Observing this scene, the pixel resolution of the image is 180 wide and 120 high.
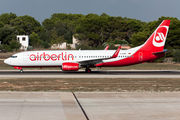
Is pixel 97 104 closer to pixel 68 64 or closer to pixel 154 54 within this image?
pixel 68 64

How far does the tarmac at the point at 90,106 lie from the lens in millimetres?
12161

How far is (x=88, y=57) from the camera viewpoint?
36.5 m

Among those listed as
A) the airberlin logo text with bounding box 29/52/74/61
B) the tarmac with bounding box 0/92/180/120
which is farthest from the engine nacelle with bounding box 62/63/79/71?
the tarmac with bounding box 0/92/180/120

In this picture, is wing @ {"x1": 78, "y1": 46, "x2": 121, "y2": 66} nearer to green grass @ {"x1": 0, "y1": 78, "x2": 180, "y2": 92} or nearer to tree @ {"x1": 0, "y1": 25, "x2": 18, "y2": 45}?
green grass @ {"x1": 0, "y1": 78, "x2": 180, "y2": 92}

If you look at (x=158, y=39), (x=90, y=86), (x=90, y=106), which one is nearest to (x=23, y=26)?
(x=158, y=39)

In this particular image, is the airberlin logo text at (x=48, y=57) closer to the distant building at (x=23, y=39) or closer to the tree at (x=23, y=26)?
the distant building at (x=23, y=39)

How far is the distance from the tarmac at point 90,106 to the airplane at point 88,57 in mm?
17496

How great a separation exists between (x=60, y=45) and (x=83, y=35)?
10.2 meters

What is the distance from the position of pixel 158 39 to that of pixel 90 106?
26246 mm

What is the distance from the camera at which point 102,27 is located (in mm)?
106312

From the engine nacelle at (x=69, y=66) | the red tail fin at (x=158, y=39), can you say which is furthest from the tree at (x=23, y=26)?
the red tail fin at (x=158, y=39)

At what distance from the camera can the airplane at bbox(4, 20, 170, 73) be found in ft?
117

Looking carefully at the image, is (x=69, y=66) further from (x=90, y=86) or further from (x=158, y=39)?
(x=158, y=39)

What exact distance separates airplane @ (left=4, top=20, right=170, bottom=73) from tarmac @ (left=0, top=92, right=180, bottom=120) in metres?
17.5
